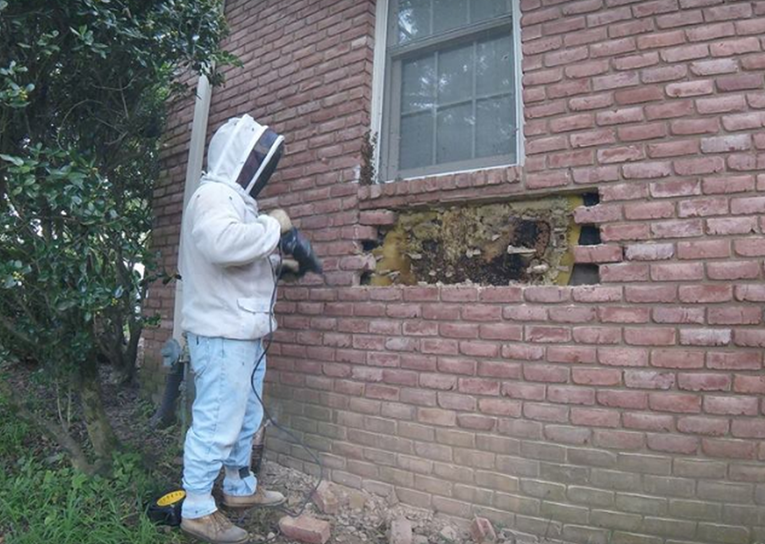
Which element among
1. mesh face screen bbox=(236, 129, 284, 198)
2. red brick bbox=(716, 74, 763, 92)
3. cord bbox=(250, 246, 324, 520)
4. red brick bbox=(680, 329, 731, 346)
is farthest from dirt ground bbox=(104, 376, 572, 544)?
red brick bbox=(716, 74, 763, 92)

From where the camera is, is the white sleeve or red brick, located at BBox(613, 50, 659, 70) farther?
red brick, located at BBox(613, 50, 659, 70)

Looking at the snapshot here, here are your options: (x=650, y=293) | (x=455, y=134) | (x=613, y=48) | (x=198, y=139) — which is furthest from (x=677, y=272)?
(x=198, y=139)

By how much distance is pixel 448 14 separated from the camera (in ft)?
10.9

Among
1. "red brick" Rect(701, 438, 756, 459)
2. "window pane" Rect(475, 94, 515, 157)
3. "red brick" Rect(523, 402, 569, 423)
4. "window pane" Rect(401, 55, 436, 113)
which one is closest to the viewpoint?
"red brick" Rect(701, 438, 756, 459)

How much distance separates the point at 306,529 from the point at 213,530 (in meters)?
0.44

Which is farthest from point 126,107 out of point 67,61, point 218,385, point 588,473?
point 588,473

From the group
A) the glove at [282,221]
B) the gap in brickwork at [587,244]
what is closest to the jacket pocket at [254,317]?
the glove at [282,221]

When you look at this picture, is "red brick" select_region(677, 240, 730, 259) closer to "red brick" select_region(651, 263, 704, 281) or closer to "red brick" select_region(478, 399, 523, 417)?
"red brick" select_region(651, 263, 704, 281)

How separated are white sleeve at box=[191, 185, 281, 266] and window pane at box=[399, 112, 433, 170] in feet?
3.86

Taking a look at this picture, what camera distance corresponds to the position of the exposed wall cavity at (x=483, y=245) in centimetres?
268

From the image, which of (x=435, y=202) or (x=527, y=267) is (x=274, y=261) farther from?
(x=527, y=267)

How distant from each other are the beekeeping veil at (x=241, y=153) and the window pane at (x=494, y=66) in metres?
1.31

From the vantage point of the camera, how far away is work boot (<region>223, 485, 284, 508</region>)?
8.98 feet

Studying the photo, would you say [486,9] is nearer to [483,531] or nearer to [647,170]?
[647,170]
